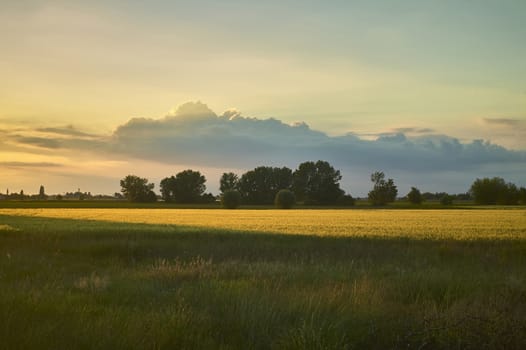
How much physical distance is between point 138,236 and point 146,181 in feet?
362

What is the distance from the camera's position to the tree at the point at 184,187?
132m

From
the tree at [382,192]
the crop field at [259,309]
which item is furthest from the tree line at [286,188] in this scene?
the crop field at [259,309]

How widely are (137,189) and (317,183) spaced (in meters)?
47.8

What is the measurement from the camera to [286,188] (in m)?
133

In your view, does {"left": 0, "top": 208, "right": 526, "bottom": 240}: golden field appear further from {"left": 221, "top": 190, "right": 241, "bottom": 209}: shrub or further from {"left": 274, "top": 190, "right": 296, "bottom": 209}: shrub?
{"left": 274, "top": 190, "right": 296, "bottom": 209}: shrub

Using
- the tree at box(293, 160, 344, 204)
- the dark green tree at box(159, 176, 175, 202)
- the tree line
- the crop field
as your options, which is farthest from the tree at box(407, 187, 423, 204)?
the crop field

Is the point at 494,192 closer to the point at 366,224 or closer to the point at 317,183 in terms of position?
the point at 317,183

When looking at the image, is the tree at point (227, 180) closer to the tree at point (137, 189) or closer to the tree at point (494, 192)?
the tree at point (137, 189)

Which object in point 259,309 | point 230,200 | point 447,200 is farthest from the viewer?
point 447,200

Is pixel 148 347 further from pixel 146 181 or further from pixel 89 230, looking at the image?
pixel 146 181

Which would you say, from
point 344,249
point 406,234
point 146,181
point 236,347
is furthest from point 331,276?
point 146,181

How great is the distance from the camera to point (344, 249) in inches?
885

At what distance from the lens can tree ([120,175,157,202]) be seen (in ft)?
433

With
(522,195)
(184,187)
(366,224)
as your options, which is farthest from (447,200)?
(366,224)
